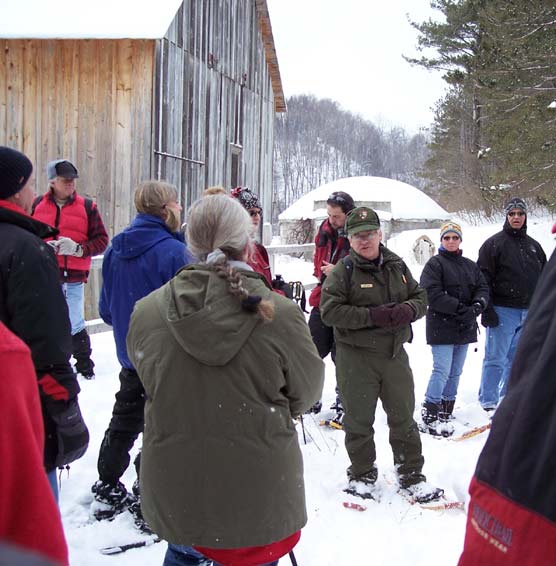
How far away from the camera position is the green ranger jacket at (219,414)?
210 cm

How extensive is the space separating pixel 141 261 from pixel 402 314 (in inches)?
70.4

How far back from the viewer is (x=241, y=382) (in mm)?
A: 2117

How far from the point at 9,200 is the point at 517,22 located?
16.4 m

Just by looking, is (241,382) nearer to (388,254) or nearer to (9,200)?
(9,200)

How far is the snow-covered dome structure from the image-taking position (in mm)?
23453

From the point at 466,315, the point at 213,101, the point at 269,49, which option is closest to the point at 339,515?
the point at 466,315

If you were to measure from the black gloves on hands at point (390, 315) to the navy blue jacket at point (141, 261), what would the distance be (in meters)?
1.36

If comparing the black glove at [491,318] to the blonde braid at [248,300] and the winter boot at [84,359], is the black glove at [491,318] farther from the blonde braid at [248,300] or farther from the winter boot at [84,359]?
the blonde braid at [248,300]

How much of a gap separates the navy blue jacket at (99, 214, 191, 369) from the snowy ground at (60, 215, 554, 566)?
40.7 inches

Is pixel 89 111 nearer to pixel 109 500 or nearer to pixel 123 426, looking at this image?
pixel 123 426

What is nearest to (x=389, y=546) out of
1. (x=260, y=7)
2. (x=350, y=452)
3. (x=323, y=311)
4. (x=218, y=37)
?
(x=350, y=452)

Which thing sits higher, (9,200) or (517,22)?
(517,22)

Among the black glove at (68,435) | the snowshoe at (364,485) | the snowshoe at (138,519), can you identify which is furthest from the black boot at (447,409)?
the black glove at (68,435)

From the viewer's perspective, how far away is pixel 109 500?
3.65 m
